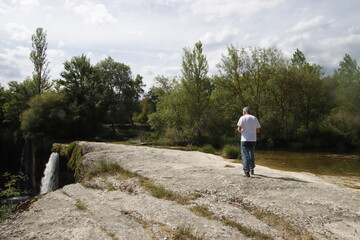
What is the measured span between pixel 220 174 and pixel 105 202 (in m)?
3.34

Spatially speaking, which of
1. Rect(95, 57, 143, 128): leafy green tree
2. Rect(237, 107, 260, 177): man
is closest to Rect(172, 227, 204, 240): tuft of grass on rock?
Rect(237, 107, 260, 177): man

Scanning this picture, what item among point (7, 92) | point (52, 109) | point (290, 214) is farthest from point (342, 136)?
point (7, 92)

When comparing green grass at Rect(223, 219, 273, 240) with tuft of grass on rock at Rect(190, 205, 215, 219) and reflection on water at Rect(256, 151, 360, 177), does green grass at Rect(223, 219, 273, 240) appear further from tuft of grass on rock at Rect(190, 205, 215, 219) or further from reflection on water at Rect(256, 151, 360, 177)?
reflection on water at Rect(256, 151, 360, 177)

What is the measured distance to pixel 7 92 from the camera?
138 ft

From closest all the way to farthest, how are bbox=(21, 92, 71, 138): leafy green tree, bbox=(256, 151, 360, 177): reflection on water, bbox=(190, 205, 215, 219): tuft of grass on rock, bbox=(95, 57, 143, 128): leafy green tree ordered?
bbox=(190, 205, 215, 219): tuft of grass on rock
bbox=(256, 151, 360, 177): reflection on water
bbox=(21, 92, 71, 138): leafy green tree
bbox=(95, 57, 143, 128): leafy green tree

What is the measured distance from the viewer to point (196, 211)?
5.20m

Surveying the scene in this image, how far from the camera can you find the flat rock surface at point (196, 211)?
4.34 meters

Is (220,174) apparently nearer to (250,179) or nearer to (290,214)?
(250,179)

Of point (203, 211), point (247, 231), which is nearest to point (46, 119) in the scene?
point (203, 211)

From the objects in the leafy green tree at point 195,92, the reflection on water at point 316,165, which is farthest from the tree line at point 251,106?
the reflection on water at point 316,165

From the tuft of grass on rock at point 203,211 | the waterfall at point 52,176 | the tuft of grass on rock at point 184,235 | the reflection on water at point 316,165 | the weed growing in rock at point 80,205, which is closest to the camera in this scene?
the tuft of grass on rock at point 184,235

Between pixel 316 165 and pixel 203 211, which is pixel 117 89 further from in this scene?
pixel 203 211

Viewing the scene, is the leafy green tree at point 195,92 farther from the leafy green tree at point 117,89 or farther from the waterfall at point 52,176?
the leafy green tree at point 117,89

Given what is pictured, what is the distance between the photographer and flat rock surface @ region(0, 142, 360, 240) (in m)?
4.34
